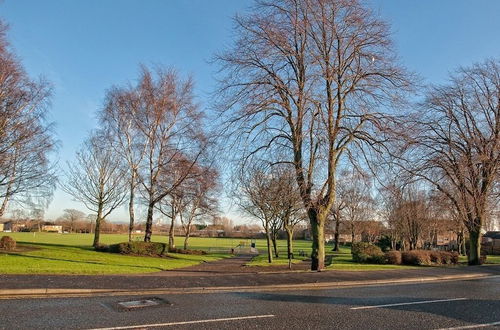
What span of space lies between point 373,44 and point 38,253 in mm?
21639

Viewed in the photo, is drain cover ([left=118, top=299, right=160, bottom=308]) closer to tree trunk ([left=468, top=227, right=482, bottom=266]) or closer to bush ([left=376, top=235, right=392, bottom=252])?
tree trunk ([left=468, top=227, right=482, bottom=266])

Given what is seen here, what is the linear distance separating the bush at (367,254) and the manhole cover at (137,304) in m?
20.9

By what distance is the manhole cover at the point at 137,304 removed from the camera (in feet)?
27.6

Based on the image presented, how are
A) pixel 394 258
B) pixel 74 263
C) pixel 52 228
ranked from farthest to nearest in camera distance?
1. pixel 52 228
2. pixel 394 258
3. pixel 74 263

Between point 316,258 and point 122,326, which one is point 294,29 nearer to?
point 316,258

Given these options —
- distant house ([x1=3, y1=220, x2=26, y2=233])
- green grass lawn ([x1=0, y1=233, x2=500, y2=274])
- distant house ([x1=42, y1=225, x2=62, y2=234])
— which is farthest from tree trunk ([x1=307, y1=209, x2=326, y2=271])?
distant house ([x1=3, y1=220, x2=26, y2=233])

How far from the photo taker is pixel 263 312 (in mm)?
8281

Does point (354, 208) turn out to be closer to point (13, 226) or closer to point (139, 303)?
point (139, 303)

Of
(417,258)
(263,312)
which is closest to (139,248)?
(417,258)

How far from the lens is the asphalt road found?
7.09 m

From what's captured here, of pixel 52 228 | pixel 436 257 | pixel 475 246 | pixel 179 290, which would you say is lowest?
pixel 52 228

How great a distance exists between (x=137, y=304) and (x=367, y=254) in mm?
23265

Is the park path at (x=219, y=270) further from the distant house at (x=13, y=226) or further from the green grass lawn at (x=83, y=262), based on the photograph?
the distant house at (x=13, y=226)

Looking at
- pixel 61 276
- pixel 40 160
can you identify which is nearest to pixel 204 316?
pixel 61 276
